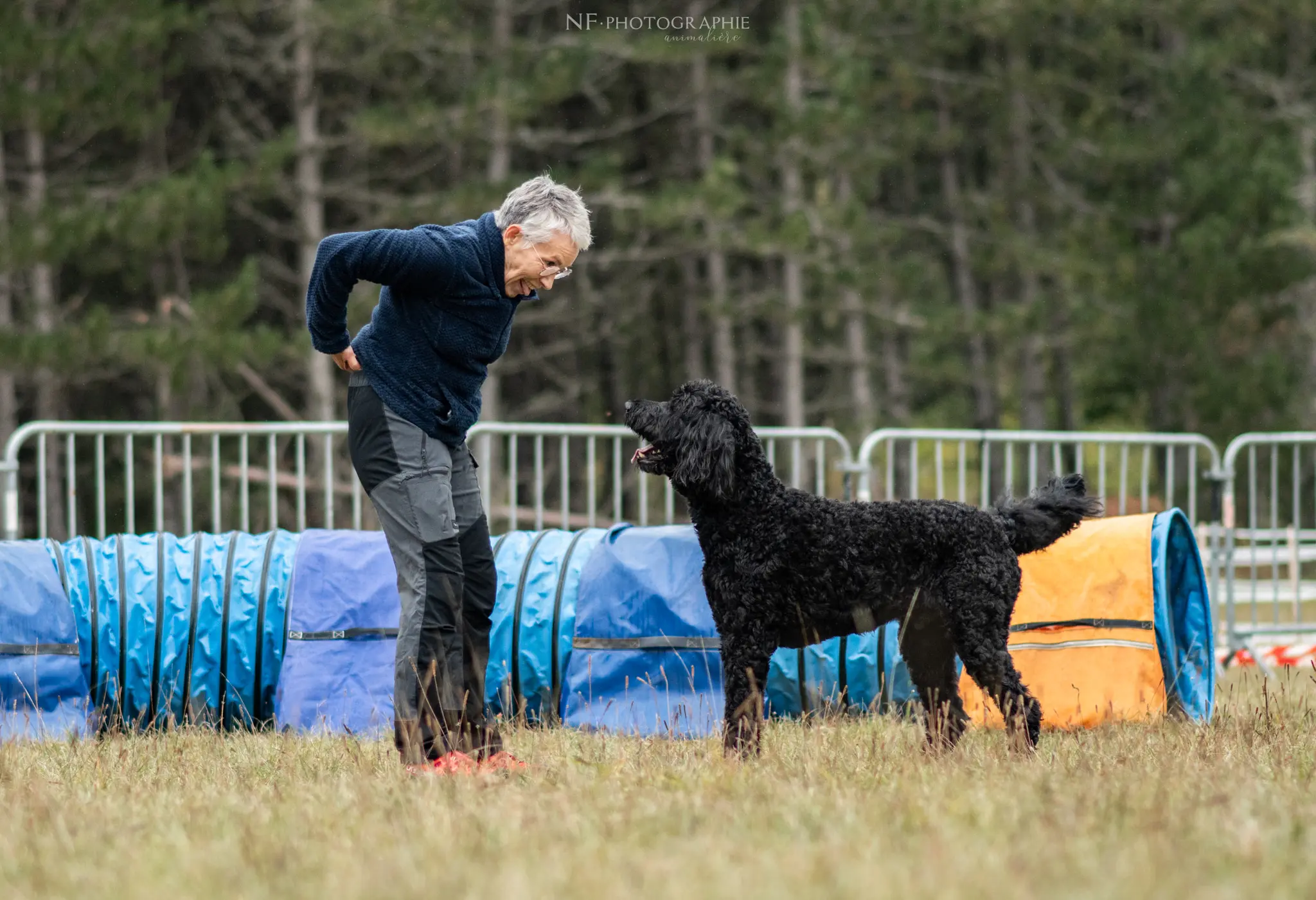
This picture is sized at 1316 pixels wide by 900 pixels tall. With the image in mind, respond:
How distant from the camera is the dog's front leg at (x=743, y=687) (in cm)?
406

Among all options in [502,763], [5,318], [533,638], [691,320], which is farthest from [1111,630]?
[691,320]

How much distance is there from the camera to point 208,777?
4051 millimetres

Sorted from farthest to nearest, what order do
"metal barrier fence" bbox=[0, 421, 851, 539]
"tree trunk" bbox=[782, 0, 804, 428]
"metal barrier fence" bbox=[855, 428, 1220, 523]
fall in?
1. "tree trunk" bbox=[782, 0, 804, 428]
2. "metal barrier fence" bbox=[0, 421, 851, 539]
3. "metal barrier fence" bbox=[855, 428, 1220, 523]

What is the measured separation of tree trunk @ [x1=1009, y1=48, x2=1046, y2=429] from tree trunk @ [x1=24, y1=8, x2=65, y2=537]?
472 inches

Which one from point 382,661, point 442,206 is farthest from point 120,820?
point 442,206

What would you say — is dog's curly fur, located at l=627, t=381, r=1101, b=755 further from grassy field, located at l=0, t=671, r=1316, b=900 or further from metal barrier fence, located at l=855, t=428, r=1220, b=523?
metal barrier fence, located at l=855, t=428, r=1220, b=523

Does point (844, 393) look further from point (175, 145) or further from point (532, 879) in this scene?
point (532, 879)

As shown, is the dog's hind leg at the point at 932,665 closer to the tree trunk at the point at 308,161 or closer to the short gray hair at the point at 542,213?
the short gray hair at the point at 542,213

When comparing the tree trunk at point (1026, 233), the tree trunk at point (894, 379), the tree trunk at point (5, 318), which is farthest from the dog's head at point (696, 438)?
the tree trunk at point (1026, 233)

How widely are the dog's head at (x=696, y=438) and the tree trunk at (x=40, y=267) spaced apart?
9414 mm

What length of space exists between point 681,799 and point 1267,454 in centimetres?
1538

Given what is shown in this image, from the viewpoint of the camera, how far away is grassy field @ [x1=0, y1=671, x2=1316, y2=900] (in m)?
2.50

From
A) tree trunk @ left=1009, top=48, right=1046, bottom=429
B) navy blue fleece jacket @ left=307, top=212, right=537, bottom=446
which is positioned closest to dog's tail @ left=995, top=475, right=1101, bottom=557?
navy blue fleece jacket @ left=307, top=212, right=537, bottom=446

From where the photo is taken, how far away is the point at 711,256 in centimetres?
1797
